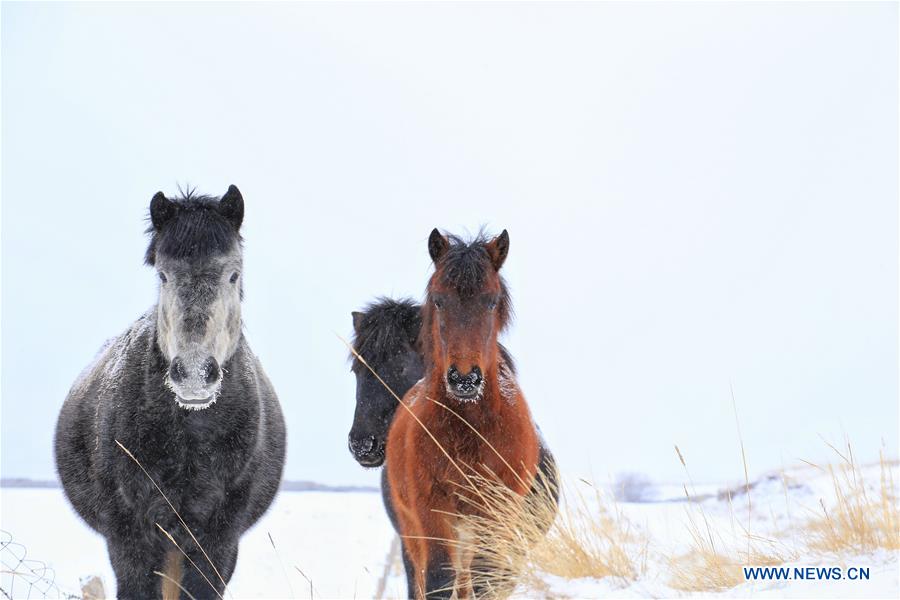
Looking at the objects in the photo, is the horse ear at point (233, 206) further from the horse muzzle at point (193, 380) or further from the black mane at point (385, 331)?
the black mane at point (385, 331)

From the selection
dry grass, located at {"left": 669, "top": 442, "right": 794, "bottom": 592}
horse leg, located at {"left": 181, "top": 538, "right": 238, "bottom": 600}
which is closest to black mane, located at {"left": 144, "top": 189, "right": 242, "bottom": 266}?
horse leg, located at {"left": 181, "top": 538, "right": 238, "bottom": 600}

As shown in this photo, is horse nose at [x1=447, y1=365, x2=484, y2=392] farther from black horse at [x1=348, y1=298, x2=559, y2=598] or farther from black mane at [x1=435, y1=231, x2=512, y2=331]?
black horse at [x1=348, y1=298, x2=559, y2=598]

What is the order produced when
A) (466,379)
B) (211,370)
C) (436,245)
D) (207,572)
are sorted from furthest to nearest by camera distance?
(436,245)
(207,572)
(211,370)
(466,379)

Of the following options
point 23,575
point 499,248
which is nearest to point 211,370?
point 23,575

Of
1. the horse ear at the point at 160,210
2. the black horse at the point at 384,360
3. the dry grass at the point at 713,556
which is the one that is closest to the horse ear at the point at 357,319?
the black horse at the point at 384,360

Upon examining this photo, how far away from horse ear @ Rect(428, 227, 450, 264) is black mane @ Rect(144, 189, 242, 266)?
133 centimetres

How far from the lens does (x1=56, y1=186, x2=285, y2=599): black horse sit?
4652 mm

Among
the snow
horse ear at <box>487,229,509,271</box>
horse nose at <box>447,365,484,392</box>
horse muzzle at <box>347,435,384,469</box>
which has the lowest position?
the snow

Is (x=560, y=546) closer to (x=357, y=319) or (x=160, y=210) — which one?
(x=160, y=210)

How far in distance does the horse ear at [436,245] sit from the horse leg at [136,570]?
261 cm

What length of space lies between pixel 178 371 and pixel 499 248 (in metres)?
2.21

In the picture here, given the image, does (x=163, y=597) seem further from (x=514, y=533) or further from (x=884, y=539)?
(x=884, y=539)

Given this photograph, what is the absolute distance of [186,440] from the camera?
4.87 m

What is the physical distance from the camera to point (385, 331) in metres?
6.98
